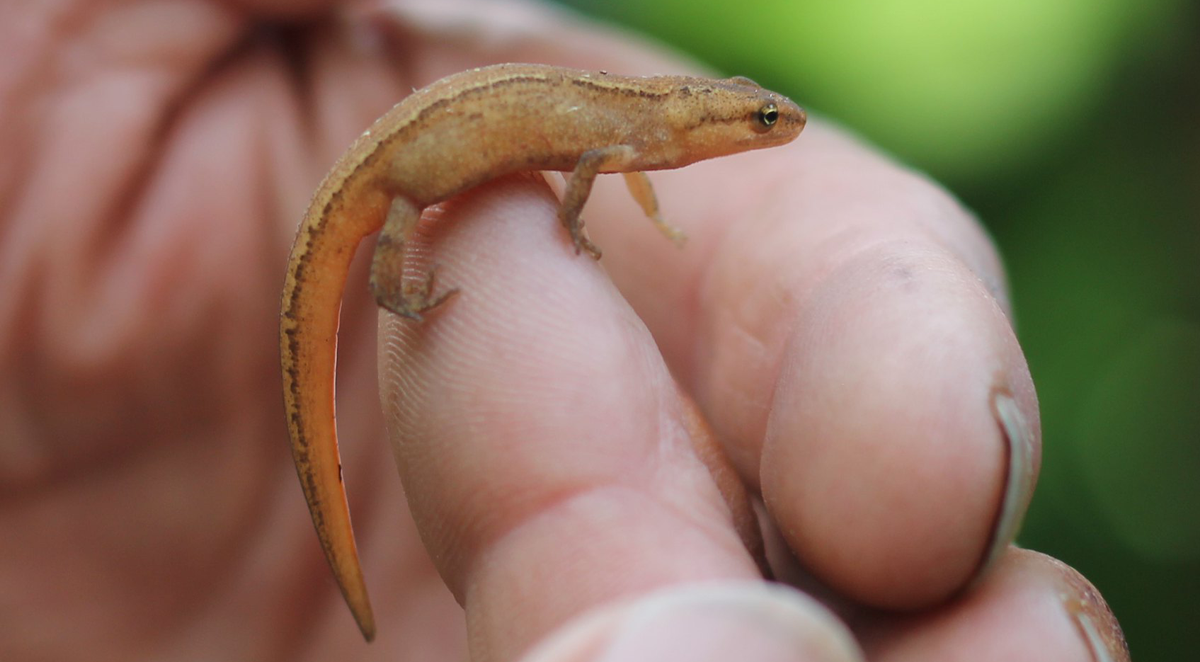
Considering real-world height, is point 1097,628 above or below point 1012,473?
below

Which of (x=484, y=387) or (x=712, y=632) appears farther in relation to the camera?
(x=484, y=387)

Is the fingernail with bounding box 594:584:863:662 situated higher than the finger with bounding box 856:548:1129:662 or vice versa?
the fingernail with bounding box 594:584:863:662

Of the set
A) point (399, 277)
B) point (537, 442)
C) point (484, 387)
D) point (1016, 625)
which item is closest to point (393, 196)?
point (399, 277)

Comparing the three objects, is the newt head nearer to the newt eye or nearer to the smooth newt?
the newt eye

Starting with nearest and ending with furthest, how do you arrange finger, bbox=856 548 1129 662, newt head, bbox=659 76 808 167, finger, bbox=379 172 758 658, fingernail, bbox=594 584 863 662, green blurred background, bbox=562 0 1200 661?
→ fingernail, bbox=594 584 863 662
finger, bbox=856 548 1129 662
finger, bbox=379 172 758 658
newt head, bbox=659 76 808 167
green blurred background, bbox=562 0 1200 661

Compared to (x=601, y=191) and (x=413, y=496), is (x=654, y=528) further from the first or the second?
(x=601, y=191)

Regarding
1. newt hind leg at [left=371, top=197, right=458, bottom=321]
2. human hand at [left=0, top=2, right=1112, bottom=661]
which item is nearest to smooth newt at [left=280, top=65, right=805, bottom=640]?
newt hind leg at [left=371, top=197, right=458, bottom=321]

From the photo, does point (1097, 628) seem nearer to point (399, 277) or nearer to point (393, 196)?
point (399, 277)

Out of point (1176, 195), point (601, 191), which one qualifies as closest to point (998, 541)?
point (601, 191)
